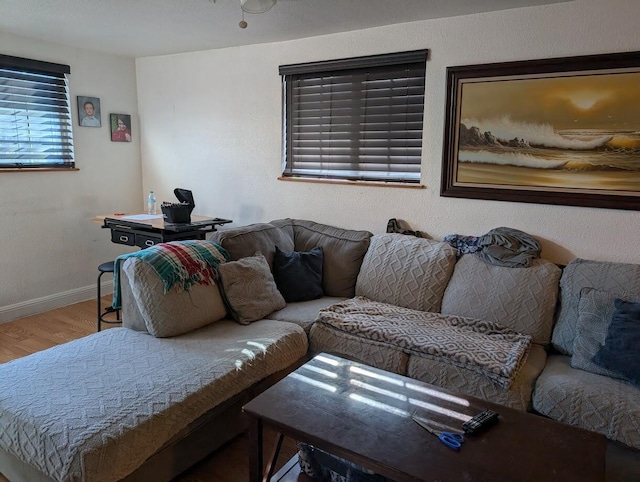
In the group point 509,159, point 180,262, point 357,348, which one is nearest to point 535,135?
point 509,159

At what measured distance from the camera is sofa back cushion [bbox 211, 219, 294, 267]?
290 centimetres

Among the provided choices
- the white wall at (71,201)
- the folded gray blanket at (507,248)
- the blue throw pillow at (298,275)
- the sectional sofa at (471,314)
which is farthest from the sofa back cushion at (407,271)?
the white wall at (71,201)

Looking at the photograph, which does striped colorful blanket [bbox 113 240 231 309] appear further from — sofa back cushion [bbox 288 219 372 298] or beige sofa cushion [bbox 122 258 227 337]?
sofa back cushion [bbox 288 219 372 298]

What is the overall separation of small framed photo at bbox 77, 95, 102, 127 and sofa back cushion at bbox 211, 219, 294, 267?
6.28 ft

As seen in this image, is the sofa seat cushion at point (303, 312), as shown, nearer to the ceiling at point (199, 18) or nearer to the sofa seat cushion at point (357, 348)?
the sofa seat cushion at point (357, 348)

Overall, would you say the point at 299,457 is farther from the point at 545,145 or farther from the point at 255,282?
the point at 545,145

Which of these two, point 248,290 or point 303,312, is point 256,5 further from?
point 303,312

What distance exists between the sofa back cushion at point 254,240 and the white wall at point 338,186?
473 millimetres

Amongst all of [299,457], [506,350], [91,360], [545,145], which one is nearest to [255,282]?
[91,360]

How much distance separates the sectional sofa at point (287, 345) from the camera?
1.68 meters

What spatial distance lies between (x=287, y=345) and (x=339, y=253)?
0.94 m

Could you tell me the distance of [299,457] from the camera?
1.76 m

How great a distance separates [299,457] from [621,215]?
6.96 ft

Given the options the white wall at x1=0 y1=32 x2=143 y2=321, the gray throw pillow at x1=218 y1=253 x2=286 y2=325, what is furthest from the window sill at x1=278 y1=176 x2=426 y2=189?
the white wall at x1=0 y1=32 x2=143 y2=321
